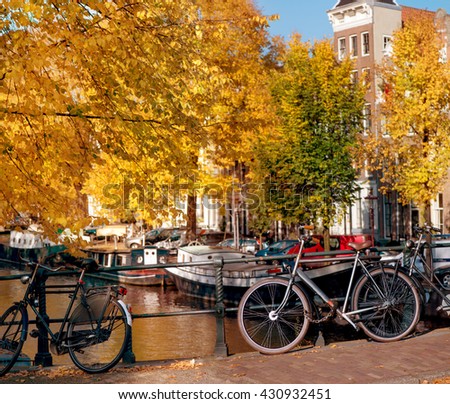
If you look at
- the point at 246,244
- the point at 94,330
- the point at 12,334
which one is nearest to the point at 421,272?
the point at 94,330

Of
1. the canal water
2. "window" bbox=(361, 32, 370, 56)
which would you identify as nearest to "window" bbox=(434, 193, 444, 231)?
"window" bbox=(361, 32, 370, 56)

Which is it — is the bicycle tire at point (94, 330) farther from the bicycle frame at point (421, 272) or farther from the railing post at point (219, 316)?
the bicycle frame at point (421, 272)

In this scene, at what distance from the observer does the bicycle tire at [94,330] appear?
7.28 meters

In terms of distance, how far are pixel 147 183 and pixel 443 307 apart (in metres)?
4.01

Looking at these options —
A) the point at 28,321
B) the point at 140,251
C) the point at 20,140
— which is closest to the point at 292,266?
the point at 28,321

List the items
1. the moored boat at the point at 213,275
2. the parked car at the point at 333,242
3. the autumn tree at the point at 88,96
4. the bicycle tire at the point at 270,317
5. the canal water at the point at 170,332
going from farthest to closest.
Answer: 1. the parked car at the point at 333,242
2. the moored boat at the point at 213,275
3. the canal water at the point at 170,332
4. the autumn tree at the point at 88,96
5. the bicycle tire at the point at 270,317

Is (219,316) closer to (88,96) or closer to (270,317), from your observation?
(270,317)

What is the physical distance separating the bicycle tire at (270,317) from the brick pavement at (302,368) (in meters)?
0.14

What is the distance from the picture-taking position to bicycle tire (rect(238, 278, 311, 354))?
7613mm

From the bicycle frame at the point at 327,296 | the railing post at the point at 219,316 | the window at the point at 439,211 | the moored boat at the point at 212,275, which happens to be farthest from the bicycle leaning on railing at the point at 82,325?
the window at the point at 439,211

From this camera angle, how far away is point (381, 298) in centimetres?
798

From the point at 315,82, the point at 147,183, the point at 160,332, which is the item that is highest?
the point at 315,82
